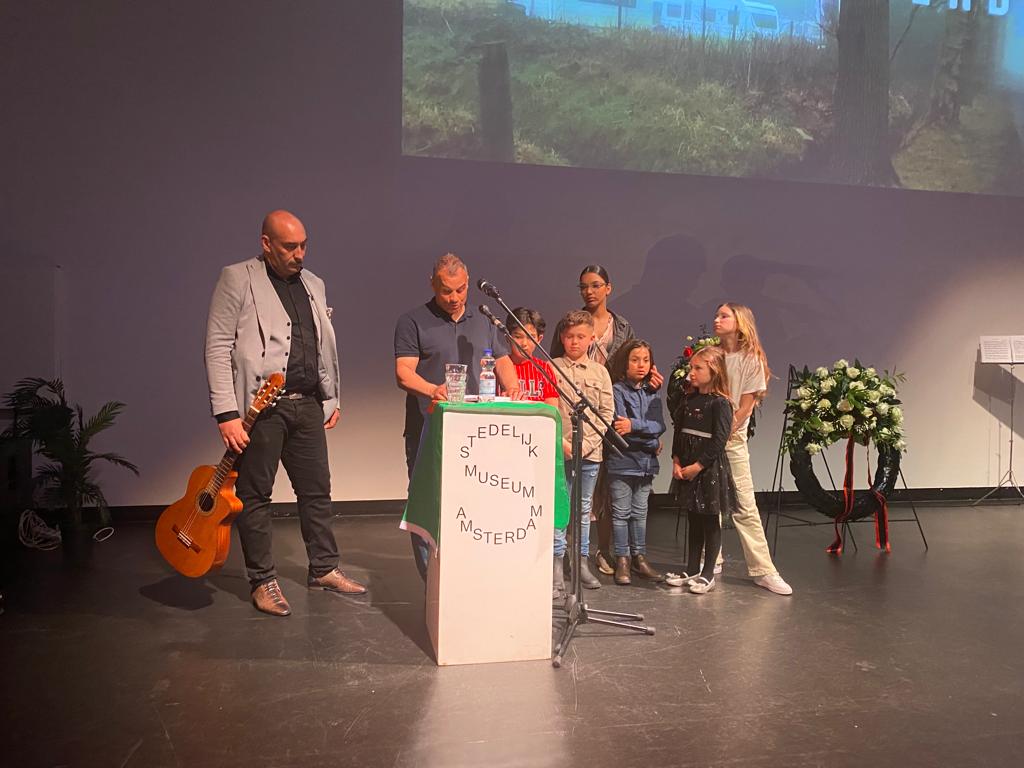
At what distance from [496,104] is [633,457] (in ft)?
9.73

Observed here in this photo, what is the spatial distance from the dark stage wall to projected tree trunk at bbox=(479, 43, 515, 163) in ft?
0.50

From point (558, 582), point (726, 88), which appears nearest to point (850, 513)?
point (558, 582)

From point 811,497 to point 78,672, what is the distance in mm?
4133

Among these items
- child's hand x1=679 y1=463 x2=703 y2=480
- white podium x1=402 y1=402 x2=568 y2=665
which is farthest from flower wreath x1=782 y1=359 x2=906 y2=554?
white podium x1=402 y1=402 x2=568 y2=665

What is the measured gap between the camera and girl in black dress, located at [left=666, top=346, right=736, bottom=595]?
417cm

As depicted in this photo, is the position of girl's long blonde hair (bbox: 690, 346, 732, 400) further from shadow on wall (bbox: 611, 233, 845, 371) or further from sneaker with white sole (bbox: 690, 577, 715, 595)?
shadow on wall (bbox: 611, 233, 845, 371)

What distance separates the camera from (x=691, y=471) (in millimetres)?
4180

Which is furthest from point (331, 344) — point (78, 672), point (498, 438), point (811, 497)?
point (811, 497)

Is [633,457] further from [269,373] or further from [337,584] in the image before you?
[269,373]

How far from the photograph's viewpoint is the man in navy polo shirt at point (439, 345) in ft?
12.7

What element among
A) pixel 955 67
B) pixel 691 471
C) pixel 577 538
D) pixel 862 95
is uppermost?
pixel 955 67

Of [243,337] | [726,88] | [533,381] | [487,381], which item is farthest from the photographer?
[726,88]

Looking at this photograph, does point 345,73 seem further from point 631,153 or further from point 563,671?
point 563,671

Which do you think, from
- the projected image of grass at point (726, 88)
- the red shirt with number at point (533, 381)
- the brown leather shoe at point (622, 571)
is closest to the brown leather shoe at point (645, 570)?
the brown leather shoe at point (622, 571)
